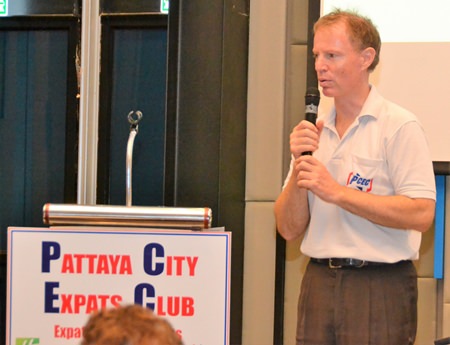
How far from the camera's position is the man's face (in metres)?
2.61

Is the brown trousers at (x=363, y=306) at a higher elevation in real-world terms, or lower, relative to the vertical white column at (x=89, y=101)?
lower

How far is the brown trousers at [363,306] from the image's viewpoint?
8.30 ft

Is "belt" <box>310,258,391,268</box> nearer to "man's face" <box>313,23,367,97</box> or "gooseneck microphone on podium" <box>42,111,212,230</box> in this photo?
"gooseneck microphone on podium" <box>42,111,212,230</box>

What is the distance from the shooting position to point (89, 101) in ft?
14.1

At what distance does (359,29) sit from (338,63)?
0.13 meters

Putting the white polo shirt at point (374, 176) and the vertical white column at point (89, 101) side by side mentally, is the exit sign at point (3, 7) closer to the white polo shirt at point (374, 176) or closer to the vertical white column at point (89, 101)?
the vertical white column at point (89, 101)

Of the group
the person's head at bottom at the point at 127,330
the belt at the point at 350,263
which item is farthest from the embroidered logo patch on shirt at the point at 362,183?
the person's head at bottom at the point at 127,330

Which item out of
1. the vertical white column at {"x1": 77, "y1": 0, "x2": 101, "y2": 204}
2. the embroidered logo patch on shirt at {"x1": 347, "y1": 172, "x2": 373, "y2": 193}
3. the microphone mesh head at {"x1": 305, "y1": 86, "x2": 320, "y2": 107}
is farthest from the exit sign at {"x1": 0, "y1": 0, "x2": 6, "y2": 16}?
the embroidered logo patch on shirt at {"x1": 347, "y1": 172, "x2": 373, "y2": 193}

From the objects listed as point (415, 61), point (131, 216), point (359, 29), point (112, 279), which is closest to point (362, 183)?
point (359, 29)

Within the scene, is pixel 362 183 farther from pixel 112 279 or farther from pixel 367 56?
pixel 112 279

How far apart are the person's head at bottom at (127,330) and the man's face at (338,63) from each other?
61.1 inches

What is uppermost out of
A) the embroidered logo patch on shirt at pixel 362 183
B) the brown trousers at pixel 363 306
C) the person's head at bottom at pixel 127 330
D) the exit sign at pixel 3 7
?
the exit sign at pixel 3 7

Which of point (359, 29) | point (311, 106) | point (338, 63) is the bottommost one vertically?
point (311, 106)

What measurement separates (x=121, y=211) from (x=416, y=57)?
1437 mm
